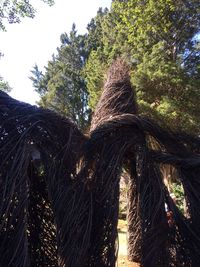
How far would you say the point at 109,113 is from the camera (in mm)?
2980

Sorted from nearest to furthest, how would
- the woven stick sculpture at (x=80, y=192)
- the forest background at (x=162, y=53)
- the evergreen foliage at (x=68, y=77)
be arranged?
the woven stick sculpture at (x=80, y=192), the forest background at (x=162, y=53), the evergreen foliage at (x=68, y=77)

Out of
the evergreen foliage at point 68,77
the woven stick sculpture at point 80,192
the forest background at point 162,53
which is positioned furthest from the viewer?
the evergreen foliage at point 68,77

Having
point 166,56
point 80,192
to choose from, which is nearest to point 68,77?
point 166,56

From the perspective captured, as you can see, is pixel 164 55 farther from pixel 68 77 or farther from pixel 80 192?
pixel 68 77

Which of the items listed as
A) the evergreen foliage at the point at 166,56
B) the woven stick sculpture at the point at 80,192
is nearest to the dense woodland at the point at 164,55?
the evergreen foliage at the point at 166,56

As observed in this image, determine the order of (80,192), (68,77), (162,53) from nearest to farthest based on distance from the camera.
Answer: (80,192)
(162,53)
(68,77)

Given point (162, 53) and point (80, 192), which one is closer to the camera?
point (80, 192)

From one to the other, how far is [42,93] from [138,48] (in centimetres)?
2339

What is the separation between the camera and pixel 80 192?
7.41ft

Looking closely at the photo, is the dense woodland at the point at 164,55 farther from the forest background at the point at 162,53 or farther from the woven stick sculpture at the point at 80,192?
the woven stick sculpture at the point at 80,192

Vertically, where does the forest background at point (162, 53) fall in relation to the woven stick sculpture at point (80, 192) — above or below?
above

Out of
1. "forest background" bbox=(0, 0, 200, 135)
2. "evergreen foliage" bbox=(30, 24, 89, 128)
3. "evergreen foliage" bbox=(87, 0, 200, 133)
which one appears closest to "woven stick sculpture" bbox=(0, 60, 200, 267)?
"forest background" bbox=(0, 0, 200, 135)

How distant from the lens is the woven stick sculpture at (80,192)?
1.93m

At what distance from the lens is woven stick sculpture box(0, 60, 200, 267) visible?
6.32 feet
